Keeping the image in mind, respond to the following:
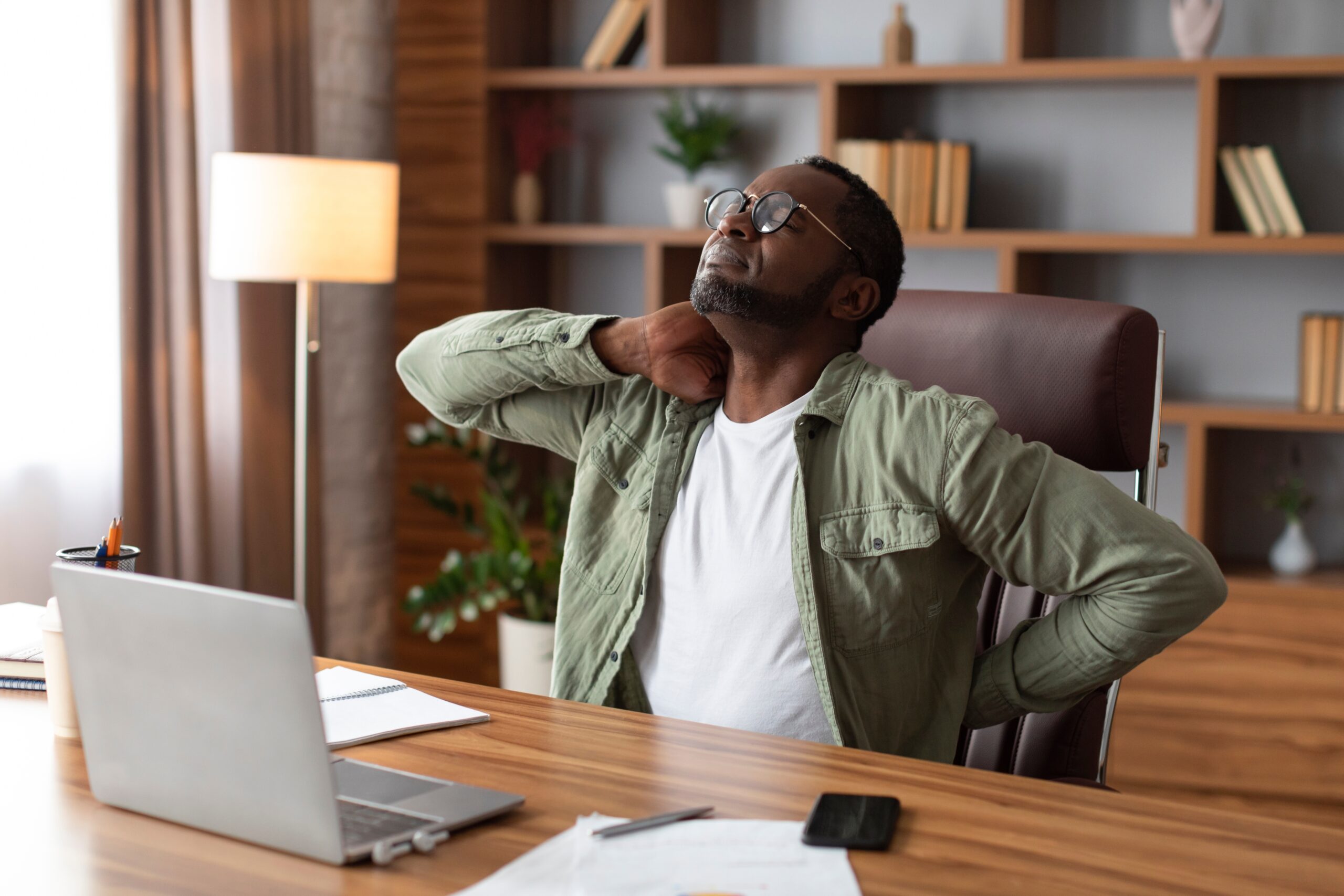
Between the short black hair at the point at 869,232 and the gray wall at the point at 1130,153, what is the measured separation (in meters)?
1.72

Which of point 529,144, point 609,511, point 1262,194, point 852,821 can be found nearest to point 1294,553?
point 1262,194

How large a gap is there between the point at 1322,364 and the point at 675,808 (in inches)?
92.8

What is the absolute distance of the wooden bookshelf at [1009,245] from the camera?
2754 mm

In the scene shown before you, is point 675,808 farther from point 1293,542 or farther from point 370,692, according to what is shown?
point 1293,542

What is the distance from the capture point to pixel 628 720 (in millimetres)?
1191

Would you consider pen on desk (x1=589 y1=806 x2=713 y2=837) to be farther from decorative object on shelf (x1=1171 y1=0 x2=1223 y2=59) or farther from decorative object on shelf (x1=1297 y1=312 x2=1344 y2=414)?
decorative object on shelf (x1=1171 y1=0 x2=1223 y2=59)

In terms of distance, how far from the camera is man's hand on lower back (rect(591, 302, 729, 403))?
1.55 metres

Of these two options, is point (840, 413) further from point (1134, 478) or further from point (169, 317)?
point (169, 317)

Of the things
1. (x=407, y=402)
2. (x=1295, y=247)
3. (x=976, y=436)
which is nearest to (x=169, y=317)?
(x=407, y=402)

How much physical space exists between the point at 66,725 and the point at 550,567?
1.91 meters

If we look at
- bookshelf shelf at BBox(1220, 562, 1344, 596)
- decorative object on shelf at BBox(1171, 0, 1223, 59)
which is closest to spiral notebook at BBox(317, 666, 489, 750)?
bookshelf shelf at BBox(1220, 562, 1344, 596)

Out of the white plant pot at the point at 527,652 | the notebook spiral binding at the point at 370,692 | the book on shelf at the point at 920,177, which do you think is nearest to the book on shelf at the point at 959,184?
the book on shelf at the point at 920,177

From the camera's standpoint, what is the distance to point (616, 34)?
329cm

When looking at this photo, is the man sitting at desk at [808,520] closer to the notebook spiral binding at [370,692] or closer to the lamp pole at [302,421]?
the notebook spiral binding at [370,692]
